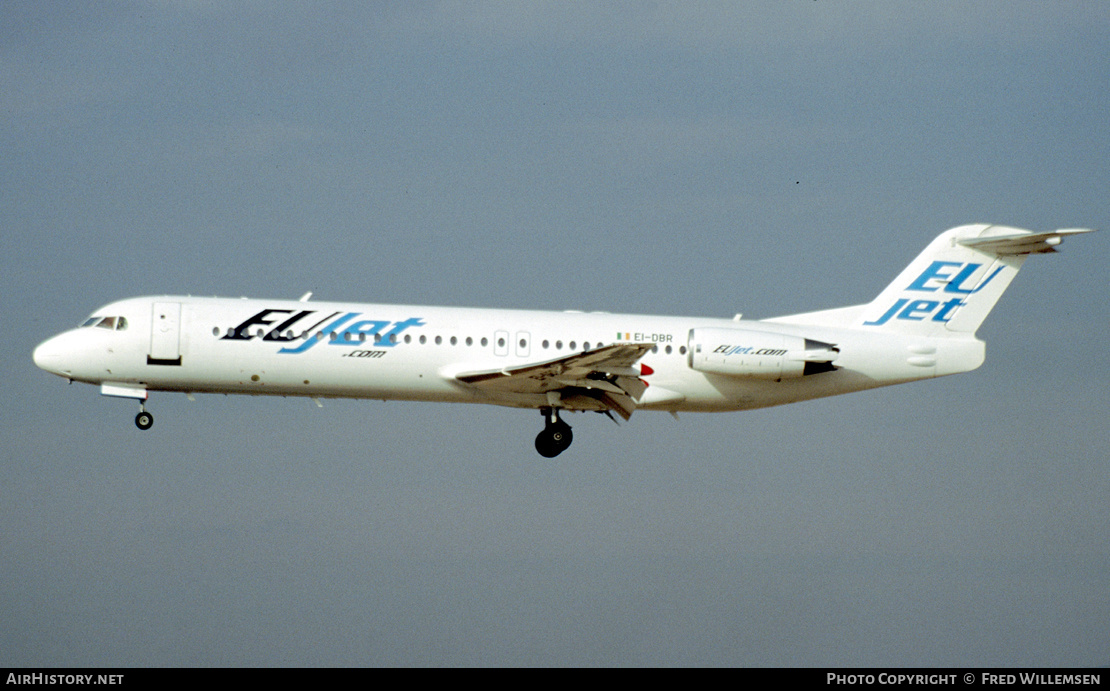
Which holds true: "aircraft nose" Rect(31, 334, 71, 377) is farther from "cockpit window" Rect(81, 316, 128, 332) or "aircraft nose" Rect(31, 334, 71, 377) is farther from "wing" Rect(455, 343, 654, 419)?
"wing" Rect(455, 343, 654, 419)

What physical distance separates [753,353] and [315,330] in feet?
33.6

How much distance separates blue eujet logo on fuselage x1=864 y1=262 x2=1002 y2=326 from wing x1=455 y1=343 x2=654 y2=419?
22.2 feet

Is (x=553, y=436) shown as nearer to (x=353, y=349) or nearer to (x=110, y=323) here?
(x=353, y=349)

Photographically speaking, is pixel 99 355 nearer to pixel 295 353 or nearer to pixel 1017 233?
pixel 295 353

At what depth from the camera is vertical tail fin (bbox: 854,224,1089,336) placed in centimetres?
3553

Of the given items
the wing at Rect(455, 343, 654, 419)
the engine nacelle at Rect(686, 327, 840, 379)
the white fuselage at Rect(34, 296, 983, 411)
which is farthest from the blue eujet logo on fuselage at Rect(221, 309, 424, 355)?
the engine nacelle at Rect(686, 327, 840, 379)

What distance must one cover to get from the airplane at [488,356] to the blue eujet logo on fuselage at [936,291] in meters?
0.67

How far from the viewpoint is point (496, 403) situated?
33938 millimetres

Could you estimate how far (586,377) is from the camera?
32.9m

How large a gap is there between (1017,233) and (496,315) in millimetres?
13449

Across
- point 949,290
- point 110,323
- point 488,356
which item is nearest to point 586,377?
point 488,356
